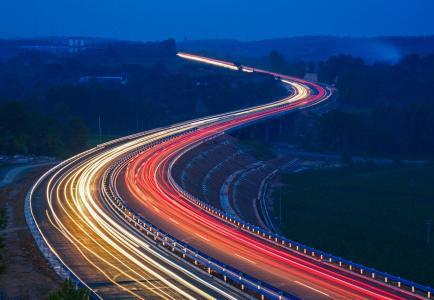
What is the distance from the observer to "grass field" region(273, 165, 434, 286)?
37.1 meters

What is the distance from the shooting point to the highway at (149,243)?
22.3 m

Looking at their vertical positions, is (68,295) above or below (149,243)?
above

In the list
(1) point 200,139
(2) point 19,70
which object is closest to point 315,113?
(1) point 200,139

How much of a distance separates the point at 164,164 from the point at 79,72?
79966mm

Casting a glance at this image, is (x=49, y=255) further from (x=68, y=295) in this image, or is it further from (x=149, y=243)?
(x=68, y=295)

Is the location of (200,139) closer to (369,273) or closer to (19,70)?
(369,273)

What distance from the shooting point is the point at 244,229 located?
3197 centimetres

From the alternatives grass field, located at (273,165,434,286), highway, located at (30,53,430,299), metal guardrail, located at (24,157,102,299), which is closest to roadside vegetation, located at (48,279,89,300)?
metal guardrail, located at (24,157,102,299)

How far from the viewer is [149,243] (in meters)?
28.5

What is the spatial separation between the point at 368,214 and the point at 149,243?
984 inches

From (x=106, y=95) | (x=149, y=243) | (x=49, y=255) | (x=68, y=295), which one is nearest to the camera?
(x=68, y=295)

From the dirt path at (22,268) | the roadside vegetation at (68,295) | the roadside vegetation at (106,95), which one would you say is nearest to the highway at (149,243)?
the dirt path at (22,268)

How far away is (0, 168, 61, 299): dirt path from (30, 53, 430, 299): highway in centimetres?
92


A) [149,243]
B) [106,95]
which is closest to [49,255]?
[149,243]
